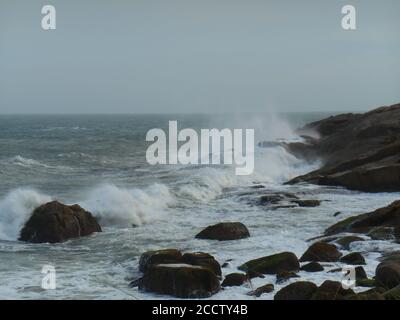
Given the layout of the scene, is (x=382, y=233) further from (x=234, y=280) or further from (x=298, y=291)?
(x=298, y=291)

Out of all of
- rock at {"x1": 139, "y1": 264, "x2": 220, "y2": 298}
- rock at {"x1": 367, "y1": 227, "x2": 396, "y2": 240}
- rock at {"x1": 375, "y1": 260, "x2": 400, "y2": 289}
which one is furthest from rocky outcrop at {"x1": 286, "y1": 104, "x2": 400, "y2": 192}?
→ rock at {"x1": 139, "y1": 264, "x2": 220, "y2": 298}

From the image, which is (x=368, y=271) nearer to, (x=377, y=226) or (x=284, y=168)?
(x=377, y=226)

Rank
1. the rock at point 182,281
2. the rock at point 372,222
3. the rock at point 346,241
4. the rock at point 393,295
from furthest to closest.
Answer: the rock at point 372,222
the rock at point 346,241
the rock at point 182,281
the rock at point 393,295

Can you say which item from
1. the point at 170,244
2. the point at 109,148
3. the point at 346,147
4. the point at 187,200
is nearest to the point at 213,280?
the point at 170,244

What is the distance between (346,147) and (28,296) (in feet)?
78.4

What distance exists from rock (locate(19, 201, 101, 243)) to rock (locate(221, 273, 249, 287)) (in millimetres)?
6417

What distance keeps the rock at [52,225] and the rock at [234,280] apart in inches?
253

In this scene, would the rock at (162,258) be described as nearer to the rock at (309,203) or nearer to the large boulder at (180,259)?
the large boulder at (180,259)

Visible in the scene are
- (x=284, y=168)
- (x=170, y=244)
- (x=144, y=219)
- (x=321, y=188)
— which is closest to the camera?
(x=170, y=244)

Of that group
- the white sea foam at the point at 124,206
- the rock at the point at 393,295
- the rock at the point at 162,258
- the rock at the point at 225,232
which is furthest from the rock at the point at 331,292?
the white sea foam at the point at 124,206

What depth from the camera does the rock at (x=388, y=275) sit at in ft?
32.1

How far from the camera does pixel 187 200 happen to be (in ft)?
78.4

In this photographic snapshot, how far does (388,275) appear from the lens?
9938 millimetres

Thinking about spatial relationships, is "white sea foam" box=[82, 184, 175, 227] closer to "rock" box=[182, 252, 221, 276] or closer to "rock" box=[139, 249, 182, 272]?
"rock" box=[139, 249, 182, 272]
